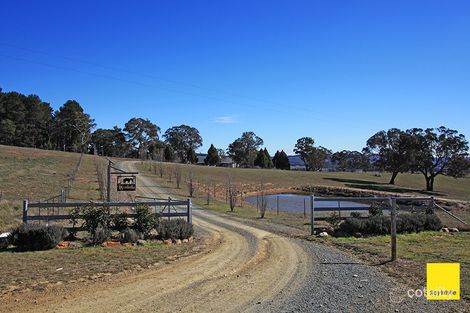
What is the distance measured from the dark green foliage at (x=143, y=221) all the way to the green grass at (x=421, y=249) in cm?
637

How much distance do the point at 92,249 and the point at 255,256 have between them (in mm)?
4814

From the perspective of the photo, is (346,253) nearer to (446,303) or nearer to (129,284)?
(446,303)

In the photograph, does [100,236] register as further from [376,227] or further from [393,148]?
[393,148]

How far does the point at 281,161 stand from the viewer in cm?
12538

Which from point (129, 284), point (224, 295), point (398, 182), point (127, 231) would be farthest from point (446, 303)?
point (398, 182)

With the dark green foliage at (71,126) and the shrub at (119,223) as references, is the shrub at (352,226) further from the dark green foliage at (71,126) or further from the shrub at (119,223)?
the dark green foliage at (71,126)

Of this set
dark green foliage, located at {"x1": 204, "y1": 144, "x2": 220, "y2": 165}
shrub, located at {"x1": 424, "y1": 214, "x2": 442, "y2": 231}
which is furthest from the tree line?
shrub, located at {"x1": 424, "y1": 214, "x2": 442, "y2": 231}

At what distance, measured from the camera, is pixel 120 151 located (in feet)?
415

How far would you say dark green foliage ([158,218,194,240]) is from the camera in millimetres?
14016

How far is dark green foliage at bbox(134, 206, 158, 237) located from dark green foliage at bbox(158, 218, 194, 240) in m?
0.36

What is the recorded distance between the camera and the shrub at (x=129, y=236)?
42.6 feet

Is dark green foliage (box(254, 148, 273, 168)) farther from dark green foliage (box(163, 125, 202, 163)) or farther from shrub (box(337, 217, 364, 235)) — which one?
shrub (box(337, 217, 364, 235))

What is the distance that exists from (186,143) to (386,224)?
122 m

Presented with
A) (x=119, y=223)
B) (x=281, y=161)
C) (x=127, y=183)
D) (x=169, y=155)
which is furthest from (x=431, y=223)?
(x=281, y=161)
